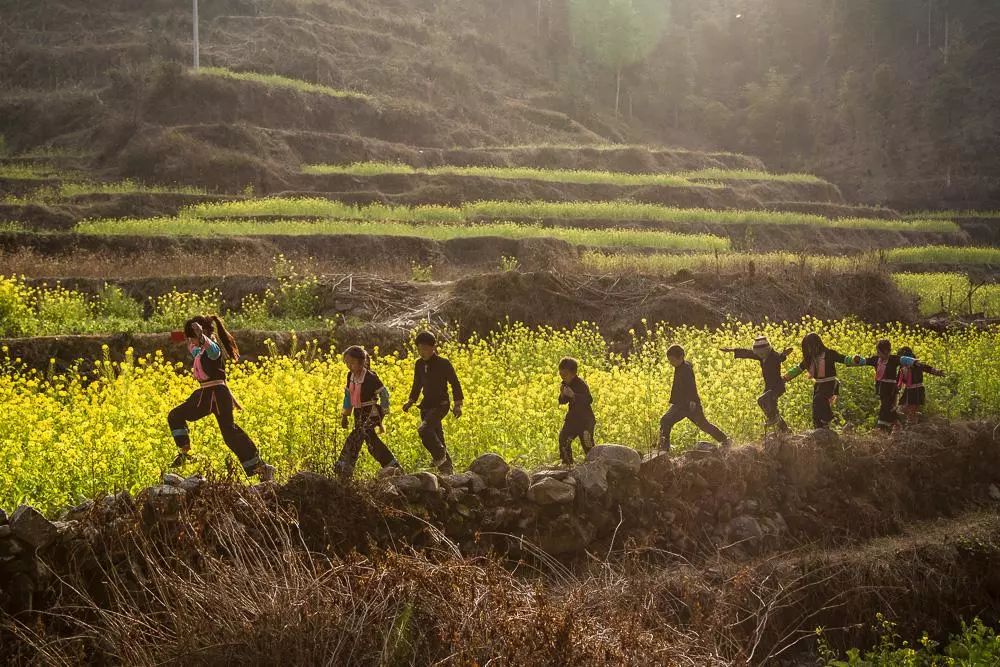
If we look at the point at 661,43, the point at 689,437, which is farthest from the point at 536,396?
the point at 661,43

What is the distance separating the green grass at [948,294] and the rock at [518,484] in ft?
60.6

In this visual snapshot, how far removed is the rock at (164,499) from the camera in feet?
22.3

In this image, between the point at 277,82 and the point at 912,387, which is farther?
the point at 277,82

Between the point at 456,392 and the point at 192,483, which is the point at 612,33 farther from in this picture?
the point at 192,483

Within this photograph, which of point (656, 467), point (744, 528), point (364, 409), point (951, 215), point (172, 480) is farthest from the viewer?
point (951, 215)

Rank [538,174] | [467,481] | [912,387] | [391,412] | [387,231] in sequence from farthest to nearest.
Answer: [538,174] < [387,231] < [912,387] < [391,412] < [467,481]

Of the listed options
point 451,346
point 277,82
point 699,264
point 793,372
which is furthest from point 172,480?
point 277,82

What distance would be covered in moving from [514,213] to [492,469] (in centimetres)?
2542

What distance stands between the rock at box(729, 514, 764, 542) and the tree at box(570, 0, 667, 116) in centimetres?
5971

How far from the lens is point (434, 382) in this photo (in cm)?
931

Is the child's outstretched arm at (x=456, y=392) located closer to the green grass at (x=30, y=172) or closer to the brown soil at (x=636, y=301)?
the brown soil at (x=636, y=301)

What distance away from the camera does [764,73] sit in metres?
76.9

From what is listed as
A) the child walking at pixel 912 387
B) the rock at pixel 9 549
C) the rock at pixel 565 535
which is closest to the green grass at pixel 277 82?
the child walking at pixel 912 387

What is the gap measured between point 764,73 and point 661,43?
879 cm
